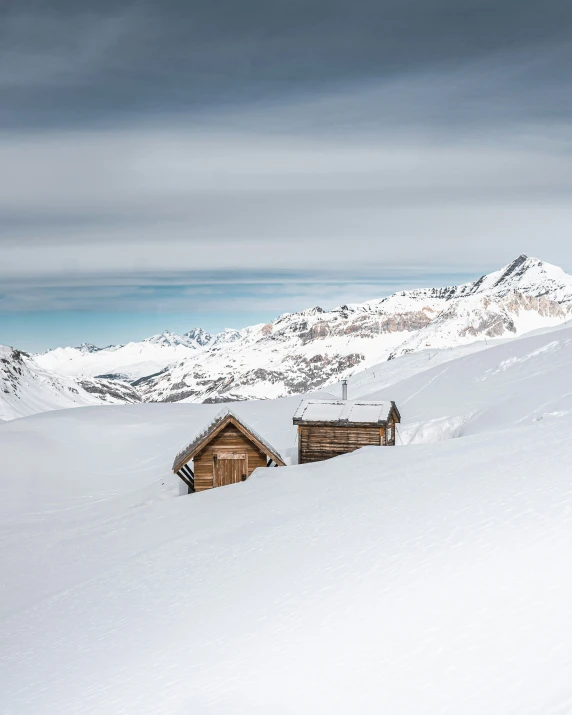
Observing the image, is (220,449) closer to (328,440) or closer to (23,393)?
(328,440)

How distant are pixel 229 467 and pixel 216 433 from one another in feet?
5.55

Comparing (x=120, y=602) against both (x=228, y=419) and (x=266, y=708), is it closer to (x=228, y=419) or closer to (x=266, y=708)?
(x=266, y=708)

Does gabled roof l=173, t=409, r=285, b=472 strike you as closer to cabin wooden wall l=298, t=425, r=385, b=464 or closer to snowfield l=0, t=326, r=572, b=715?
snowfield l=0, t=326, r=572, b=715

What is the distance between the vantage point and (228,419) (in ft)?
85.9

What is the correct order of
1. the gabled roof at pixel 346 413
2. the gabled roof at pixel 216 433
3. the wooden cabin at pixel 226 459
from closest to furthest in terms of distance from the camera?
the gabled roof at pixel 216 433, the wooden cabin at pixel 226 459, the gabled roof at pixel 346 413

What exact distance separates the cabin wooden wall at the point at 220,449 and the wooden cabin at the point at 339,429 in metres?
3.26

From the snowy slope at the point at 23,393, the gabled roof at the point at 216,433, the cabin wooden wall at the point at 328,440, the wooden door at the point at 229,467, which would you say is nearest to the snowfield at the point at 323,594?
the gabled roof at the point at 216,433

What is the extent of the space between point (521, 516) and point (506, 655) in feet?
13.3

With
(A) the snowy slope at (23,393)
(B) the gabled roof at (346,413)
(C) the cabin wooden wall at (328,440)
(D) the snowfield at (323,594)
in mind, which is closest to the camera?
(D) the snowfield at (323,594)

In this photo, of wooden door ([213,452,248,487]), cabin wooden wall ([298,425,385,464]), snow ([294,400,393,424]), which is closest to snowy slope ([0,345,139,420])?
snow ([294,400,393,424])

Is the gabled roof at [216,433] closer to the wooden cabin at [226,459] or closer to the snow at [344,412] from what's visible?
the wooden cabin at [226,459]

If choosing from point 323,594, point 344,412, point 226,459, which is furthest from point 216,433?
point 323,594

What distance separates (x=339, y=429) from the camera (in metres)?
29.1

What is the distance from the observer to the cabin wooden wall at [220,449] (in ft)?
87.8
